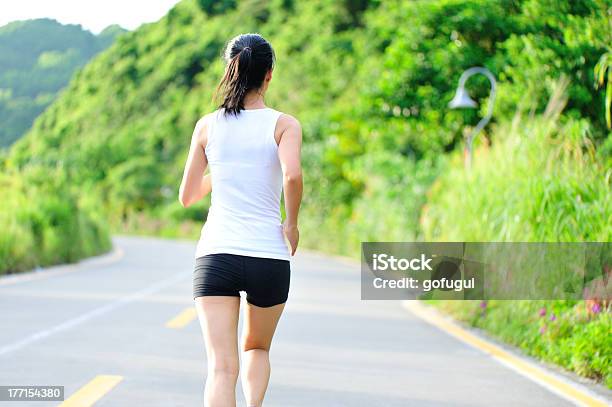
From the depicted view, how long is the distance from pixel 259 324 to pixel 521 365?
458 cm

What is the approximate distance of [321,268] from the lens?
23078mm

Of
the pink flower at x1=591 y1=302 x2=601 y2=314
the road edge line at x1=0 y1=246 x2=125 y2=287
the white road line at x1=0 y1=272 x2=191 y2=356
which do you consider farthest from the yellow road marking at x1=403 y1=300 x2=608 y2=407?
the road edge line at x1=0 y1=246 x2=125 y2=287

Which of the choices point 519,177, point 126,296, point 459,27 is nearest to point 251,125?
point 519,177

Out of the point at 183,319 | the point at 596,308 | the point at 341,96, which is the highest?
the point at 341,96

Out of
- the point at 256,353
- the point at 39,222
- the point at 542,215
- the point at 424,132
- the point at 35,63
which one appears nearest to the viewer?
the point at 256,353

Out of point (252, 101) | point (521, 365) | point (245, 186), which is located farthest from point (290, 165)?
point (521, 365)

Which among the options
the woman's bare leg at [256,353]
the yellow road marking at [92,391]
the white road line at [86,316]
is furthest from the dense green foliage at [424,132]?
the white road line at [86,316]

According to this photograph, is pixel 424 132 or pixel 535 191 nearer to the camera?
pixel 535 191

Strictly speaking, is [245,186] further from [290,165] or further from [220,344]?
[220,344]

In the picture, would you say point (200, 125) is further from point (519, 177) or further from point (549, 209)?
point (519, 177)

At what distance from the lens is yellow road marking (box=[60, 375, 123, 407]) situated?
609cm

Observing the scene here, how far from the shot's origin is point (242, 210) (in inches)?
164

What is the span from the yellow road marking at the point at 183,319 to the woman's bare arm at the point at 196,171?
20.2 feet

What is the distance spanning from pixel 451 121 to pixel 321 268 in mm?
4592
